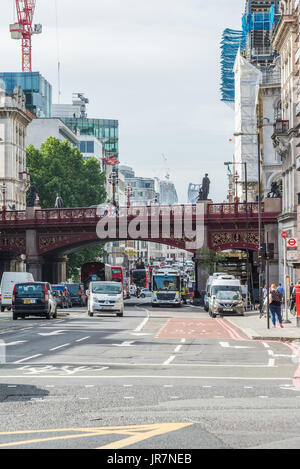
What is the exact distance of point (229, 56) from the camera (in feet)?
429

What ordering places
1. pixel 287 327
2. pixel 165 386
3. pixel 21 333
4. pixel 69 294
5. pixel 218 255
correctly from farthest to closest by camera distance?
pixel 218 255 < pixel 69 294 < pixel 287 327 < pixel 21 333 < pixel 165 386

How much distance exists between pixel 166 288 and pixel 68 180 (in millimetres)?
32026

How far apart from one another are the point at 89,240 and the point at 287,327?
168 feet

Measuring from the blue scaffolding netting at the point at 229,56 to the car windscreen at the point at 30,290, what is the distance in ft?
297

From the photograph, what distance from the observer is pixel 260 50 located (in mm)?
116188

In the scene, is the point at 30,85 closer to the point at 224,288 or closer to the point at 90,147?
the point at 90,147

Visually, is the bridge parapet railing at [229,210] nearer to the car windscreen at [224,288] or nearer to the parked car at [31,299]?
the car windscreen at [224,288]

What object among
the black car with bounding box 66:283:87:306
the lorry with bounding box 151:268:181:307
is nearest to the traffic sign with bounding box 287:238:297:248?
the lorry with bounding box 151:268:181:307

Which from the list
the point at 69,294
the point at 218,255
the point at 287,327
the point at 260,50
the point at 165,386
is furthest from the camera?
the point at 260,50

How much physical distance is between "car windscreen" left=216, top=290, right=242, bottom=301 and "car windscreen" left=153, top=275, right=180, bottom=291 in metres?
23.8

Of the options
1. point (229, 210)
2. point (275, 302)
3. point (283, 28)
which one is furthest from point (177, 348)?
point (229, 210)
